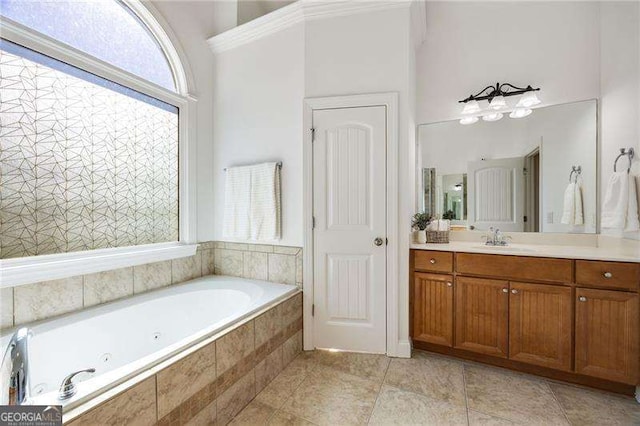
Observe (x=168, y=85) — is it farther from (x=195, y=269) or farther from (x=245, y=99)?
(x=195, y=269)

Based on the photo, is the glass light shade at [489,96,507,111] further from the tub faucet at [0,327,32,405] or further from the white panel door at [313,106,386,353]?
the tub faucet at [0,327,32,405]

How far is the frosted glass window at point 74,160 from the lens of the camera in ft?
4.85

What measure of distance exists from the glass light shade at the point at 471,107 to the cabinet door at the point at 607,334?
1588mm

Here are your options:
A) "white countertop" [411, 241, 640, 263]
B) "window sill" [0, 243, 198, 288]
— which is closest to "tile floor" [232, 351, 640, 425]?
"white countertop" [411, 241, 640, 263]

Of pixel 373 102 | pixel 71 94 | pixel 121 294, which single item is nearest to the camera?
pixel 71 94

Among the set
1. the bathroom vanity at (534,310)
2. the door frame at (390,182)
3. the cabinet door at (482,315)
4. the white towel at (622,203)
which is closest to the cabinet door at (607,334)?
the bathroom vanity at (534,310)

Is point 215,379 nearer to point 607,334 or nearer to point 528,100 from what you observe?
point 607,334

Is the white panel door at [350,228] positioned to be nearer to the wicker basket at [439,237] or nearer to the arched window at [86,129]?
the wicker basket at [439,237]

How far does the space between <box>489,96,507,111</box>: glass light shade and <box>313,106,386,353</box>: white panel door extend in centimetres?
107

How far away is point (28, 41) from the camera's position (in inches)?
59.1

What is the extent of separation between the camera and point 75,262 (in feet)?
5.37

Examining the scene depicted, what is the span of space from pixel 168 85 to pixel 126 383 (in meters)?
2.28

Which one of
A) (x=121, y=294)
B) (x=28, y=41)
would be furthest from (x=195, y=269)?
(x=28, y=41)

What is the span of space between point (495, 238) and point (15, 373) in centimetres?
282
